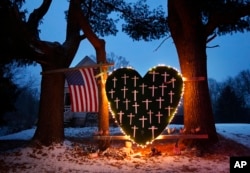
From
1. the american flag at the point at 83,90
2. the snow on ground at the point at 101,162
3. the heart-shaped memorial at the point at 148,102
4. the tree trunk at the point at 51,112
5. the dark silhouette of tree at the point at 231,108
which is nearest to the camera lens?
the snow on ground at the point at 101,162

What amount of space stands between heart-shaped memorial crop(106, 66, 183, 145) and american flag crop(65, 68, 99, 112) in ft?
3.75

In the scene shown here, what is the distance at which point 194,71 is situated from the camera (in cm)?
1073

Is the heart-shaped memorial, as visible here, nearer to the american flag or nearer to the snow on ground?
the snow on ground

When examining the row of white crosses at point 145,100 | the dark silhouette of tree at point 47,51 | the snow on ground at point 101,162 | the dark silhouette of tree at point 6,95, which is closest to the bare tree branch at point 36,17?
the dark silhouette of tree at point 47,51

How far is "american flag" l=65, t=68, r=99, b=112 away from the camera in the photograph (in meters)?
10.6

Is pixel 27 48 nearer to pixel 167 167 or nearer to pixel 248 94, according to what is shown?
pixel 167 167

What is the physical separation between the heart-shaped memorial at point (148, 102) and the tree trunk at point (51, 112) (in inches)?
116

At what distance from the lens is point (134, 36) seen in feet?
53.7

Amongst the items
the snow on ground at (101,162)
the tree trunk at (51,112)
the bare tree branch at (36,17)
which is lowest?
the snow on ground at (101,162)

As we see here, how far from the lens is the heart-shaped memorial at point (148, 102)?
9625 mm

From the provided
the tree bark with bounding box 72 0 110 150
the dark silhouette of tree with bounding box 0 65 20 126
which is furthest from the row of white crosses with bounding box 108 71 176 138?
the dark silhouette of tree with bounding box 0 65 20 126

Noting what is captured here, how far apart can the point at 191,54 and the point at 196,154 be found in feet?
9.42

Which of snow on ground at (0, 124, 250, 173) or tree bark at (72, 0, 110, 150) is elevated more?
tree bark at (72, 0, 110, 150)

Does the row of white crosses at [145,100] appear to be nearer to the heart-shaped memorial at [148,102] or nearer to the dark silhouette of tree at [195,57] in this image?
the heart-shaped memorial at [148,102]
